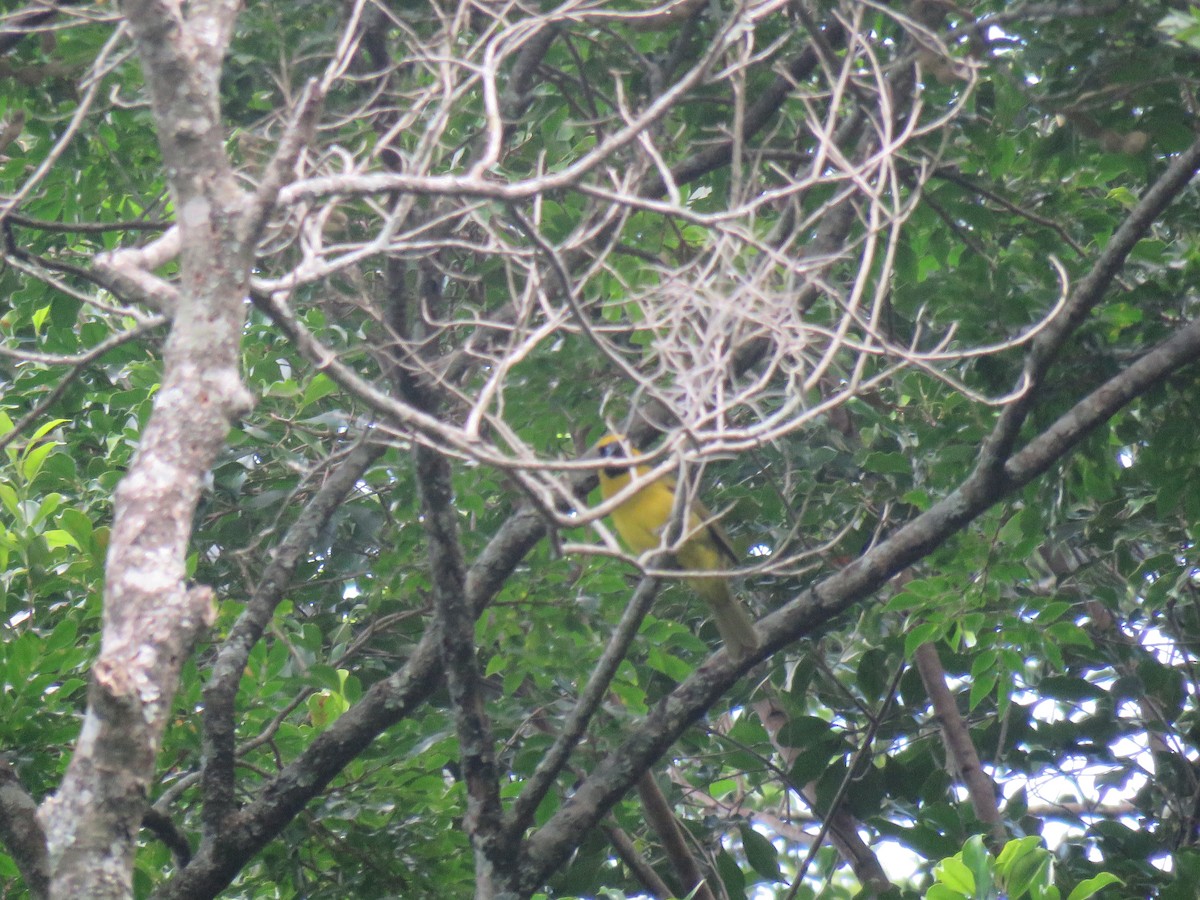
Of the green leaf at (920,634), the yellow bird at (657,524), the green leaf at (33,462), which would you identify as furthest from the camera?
the yellow bird at (657,524)

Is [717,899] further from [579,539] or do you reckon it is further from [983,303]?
[983,303]

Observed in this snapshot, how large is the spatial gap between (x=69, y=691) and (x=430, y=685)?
42.3 inches

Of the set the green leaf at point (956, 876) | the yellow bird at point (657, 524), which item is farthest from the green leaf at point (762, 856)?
the green leaf at point (956, 876)

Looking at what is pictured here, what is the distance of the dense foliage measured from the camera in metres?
3.84

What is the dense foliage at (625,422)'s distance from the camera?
3.84 meters

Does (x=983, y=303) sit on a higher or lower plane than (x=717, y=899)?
higher

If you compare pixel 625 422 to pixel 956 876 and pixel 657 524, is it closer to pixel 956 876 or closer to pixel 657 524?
pixel 956 876

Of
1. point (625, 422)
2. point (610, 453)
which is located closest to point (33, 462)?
point (610, 453)

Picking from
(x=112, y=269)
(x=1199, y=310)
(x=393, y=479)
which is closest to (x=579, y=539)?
(x=393, y=479)

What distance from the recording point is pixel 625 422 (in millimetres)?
3574

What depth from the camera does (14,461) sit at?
4715mm

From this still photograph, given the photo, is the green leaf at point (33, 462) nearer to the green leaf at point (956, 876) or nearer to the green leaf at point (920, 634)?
the green leaf at point (920, 634)

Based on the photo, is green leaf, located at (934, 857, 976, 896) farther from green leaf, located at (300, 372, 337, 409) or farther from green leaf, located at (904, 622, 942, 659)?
green leaf, located at (300, 372, 337, 409)

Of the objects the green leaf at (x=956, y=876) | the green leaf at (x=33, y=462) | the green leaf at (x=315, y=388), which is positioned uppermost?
the green leaf at (x=315, y=388)
